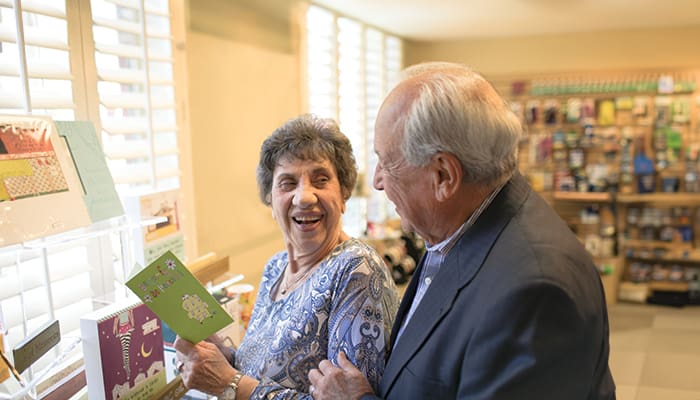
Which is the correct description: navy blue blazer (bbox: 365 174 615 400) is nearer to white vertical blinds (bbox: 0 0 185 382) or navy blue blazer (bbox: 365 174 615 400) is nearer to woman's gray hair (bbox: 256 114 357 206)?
woman's gray hair (bbox: 256 114 357 206)

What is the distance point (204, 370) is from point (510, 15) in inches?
168

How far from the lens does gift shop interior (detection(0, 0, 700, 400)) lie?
1554 millimetres

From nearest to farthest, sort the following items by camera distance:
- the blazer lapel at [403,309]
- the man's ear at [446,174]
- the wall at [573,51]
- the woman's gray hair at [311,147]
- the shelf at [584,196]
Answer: the man's ear at [446,174], the blazer lapel at [403,309], the woman's gray hair at [311,147], the wall at [573,51], the shelf at [584,196]

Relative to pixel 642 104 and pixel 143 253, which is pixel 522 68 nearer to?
pixel 642 104

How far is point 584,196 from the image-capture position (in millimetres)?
5852

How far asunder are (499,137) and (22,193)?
1.00m

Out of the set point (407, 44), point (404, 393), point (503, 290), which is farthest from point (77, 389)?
point (407, 44)

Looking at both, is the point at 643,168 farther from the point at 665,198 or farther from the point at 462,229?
the point at 462,229

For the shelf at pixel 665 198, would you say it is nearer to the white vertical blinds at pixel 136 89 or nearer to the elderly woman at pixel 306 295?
the white vertical blinds at pixel 136 89

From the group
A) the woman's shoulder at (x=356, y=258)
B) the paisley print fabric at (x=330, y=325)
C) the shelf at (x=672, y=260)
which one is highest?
the woman's shoulder at (x=356, y=258)

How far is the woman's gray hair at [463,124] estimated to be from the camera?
0.96m

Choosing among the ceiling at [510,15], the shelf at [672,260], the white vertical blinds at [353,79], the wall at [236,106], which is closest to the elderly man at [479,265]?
the wall at [236,106]

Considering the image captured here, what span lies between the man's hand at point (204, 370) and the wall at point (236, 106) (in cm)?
163

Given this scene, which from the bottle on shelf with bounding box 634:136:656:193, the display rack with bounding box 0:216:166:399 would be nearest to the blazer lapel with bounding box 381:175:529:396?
the display rack with bounding box 0:216:166:399
